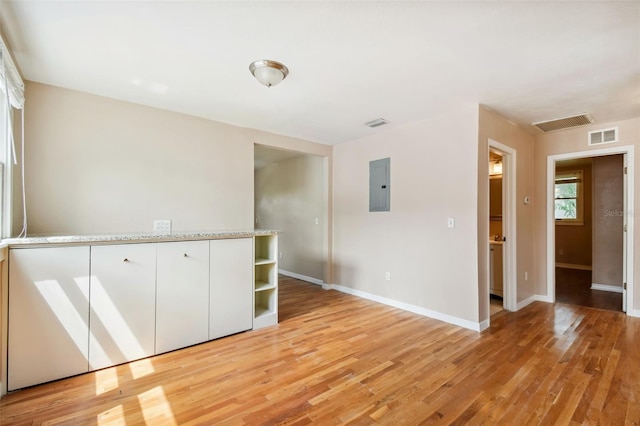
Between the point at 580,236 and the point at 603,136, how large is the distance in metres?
4.07

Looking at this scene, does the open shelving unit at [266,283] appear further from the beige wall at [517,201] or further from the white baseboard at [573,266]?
the white baseboard at [573,266]

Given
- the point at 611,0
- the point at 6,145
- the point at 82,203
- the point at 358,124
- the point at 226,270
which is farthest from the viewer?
the point at 358,124

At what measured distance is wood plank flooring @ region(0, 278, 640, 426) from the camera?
1729 millimetres

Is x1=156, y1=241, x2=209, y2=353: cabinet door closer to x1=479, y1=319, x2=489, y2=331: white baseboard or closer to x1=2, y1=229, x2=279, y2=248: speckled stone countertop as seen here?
x1=2, y1=229, x2=279, y2=248: speckled stone countertop

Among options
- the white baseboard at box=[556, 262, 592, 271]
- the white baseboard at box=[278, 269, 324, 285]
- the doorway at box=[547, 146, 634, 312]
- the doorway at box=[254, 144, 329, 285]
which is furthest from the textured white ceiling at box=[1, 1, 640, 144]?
the white baseboard at box=[556, 262, 592, 271]

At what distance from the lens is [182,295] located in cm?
262

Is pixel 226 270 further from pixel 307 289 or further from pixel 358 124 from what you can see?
pixel 358 124

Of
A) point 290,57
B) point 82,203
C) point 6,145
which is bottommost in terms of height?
point 82,203

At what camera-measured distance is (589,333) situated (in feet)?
9.77

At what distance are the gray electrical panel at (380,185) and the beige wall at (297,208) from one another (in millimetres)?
976

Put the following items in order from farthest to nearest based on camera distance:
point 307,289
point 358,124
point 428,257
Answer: point 307,289 → point 358,124 → point 428,257

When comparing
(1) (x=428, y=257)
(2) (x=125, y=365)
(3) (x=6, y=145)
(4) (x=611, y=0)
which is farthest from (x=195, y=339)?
(4) (x=611, y=0)

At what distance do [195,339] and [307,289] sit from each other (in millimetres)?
2333

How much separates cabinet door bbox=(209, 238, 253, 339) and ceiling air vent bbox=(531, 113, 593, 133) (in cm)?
406
